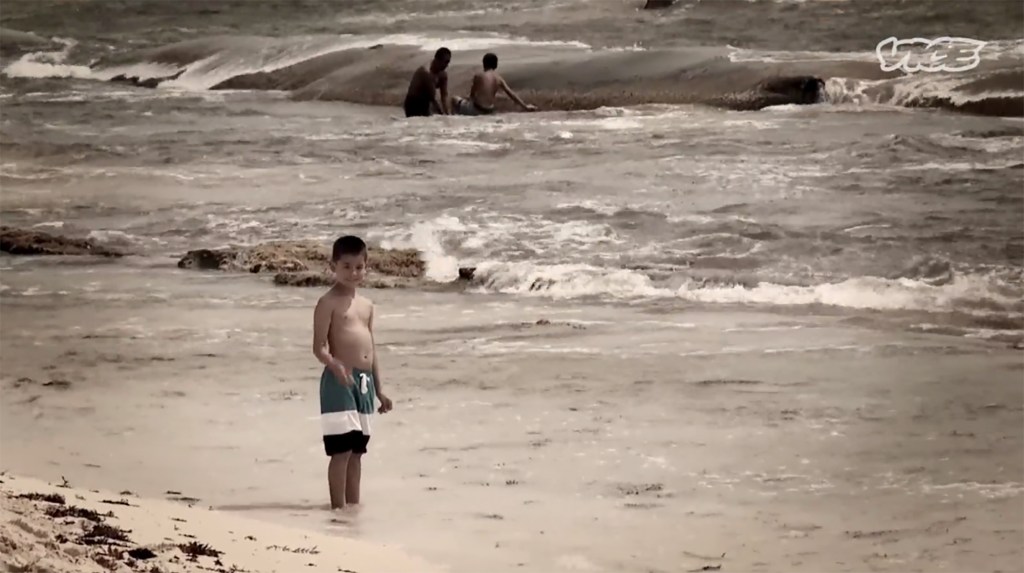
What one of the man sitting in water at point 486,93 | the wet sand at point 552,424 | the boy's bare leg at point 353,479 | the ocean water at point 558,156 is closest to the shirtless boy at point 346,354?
the boy's bare leg at point 353,479

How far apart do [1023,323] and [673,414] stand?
128 centimetres

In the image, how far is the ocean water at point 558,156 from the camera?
199 inches

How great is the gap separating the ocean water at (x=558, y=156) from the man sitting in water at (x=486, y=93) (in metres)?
0.04

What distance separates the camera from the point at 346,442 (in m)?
3.48

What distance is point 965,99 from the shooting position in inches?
200

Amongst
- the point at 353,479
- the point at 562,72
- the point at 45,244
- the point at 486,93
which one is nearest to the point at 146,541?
the point at 353,479

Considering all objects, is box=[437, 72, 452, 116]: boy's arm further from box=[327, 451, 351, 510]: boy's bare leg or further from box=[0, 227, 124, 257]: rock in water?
box=[327, 451, 351, 510]: boy's bare leg

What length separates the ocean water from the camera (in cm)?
507

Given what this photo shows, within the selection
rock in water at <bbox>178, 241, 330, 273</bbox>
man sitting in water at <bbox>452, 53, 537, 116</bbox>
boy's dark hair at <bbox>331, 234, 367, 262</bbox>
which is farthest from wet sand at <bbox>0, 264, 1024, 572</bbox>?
man sitting in water at <bbox>452, 53, 537, 116</bbox>

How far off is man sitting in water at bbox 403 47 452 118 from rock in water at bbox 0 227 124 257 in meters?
1.18

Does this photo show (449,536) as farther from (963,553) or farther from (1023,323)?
(1023,323)

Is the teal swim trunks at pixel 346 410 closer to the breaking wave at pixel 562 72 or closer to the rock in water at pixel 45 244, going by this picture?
the rock in water at pixel 45 244

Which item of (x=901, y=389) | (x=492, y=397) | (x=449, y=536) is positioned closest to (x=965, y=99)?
(x=901, y=389)

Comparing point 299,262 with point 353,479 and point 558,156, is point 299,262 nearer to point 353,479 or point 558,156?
point 558,156
